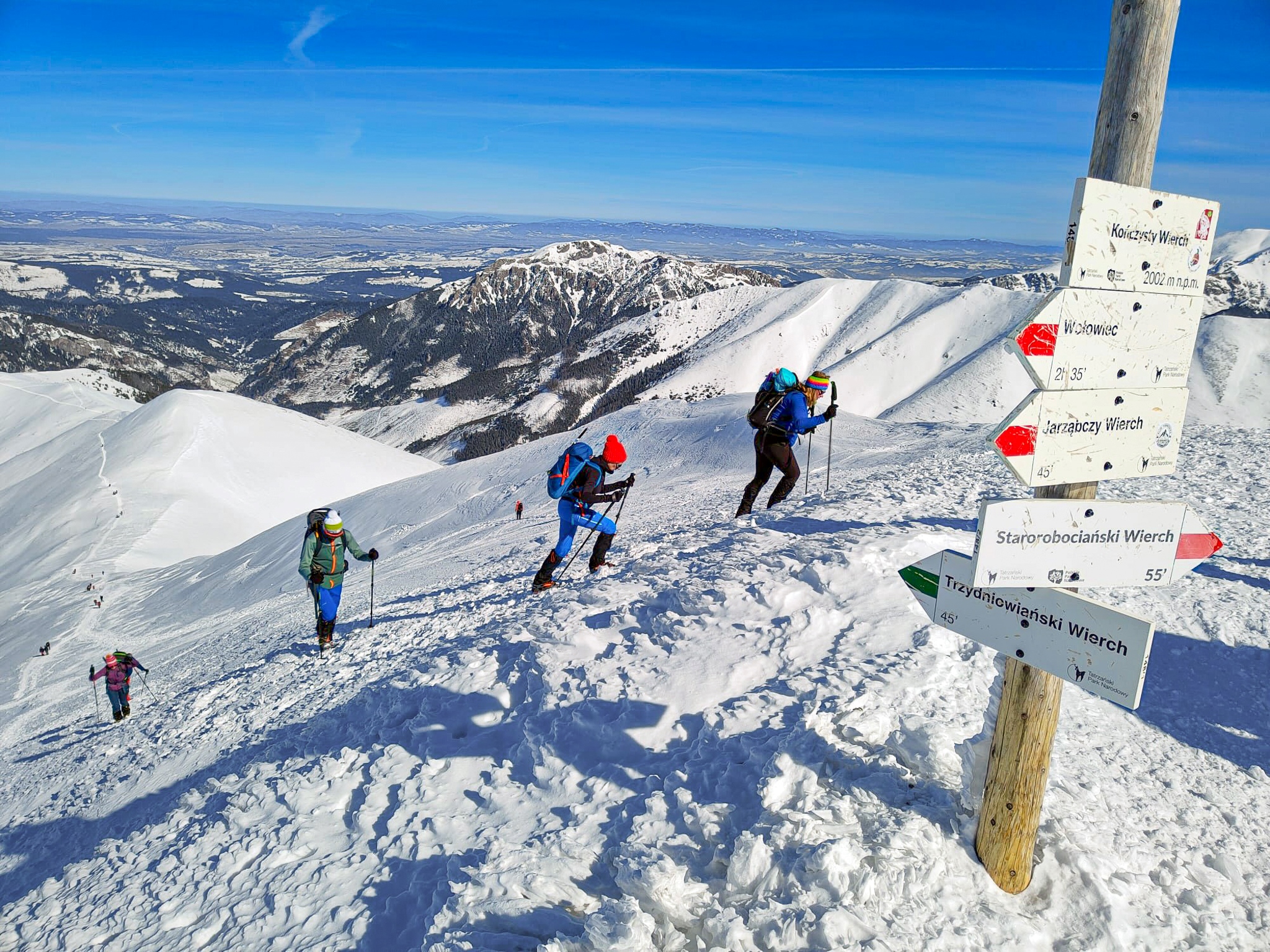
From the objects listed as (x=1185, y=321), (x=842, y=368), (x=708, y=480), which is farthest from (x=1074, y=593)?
(x=842, y=368)

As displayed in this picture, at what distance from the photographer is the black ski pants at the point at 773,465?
463 inches

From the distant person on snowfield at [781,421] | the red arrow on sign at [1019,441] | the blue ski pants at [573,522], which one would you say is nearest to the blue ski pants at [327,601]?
the blue ski pants at [573,522]

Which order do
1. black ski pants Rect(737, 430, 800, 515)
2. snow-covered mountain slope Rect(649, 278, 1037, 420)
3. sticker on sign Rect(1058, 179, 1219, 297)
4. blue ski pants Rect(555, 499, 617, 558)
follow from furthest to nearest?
1. snow-covered mountain slope Rect(649, 278, 1037, 420)
2. black ski pants Rect(737, 430, 800, 515)
3. blue ski pants Rect(555, 499, 617, 558)
4. sticker on sign Rect(1058, 179, 1219, 297)

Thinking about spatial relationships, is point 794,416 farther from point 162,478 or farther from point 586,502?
point 162,478

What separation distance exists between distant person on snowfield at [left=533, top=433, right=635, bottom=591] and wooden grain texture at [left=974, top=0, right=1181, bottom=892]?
274 inches

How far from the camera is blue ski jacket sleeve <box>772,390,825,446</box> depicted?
11414mm

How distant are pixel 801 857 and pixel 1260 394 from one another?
117181 millimetres

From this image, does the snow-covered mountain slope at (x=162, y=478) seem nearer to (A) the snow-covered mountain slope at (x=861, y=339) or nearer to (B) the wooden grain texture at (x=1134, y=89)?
(B) the wooden grain texture at (x=1134, y=89)

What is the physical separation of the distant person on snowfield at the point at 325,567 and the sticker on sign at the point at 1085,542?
9.06 metres

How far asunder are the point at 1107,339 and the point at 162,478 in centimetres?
4526

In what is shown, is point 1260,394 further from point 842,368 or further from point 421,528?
point 421,528

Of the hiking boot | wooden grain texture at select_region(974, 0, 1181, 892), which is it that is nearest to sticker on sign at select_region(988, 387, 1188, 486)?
wooden grain texture at select_region(974, 0, 1181, 892)

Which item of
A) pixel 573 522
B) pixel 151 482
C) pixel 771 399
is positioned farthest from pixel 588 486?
pixel 151 482

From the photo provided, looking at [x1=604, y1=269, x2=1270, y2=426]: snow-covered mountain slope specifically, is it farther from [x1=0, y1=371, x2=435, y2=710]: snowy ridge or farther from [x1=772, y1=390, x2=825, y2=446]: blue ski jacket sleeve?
[x1=772, y1=390, x2=825, y2=446]: blue ski jacket sleeve
